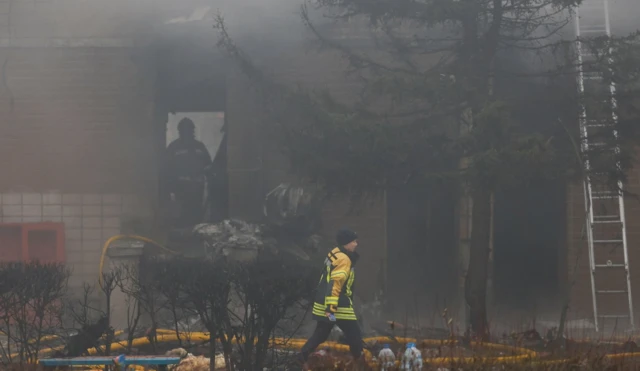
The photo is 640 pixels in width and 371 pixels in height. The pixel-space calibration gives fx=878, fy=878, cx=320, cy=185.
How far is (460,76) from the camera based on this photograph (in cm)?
903

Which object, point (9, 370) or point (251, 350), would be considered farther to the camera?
point (251, 350)

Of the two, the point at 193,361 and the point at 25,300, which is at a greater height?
the point at 25,300

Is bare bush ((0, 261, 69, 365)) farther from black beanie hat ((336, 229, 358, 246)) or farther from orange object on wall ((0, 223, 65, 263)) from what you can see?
orange object on wall ((0, 223, 65, 263))

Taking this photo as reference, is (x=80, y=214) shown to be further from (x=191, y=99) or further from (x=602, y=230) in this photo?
(x=602, y=230)

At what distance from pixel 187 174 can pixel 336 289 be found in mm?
6103

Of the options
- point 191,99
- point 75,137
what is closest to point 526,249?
point 191,99

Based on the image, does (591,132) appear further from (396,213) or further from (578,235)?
(396,213)

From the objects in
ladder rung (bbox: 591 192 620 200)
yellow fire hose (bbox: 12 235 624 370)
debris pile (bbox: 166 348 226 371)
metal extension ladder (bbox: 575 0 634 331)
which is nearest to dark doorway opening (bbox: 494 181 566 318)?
metal extension ladder (bbox: 575 0 634 331)

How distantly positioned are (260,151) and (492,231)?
3.34 m

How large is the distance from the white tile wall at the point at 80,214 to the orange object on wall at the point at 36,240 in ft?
0.40

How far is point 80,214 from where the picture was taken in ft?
39.8

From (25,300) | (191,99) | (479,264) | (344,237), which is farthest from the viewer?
(191,99)

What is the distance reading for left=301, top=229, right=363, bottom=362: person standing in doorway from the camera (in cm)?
728

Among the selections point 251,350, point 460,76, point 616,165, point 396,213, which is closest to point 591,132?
point 616,165
